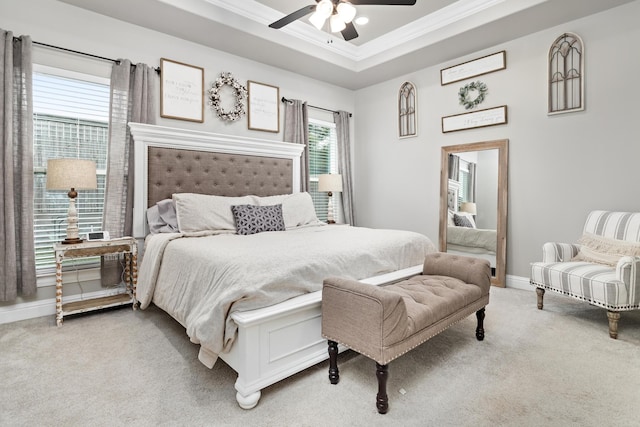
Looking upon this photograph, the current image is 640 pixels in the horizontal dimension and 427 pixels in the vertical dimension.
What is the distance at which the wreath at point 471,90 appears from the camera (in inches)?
159

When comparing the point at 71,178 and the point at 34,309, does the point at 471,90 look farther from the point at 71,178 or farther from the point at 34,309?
the point at 34,309

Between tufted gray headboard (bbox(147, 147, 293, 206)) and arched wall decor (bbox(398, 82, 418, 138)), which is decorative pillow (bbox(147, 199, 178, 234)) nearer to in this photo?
tufted gray headboard (bbox(147, 147, 293, 206))

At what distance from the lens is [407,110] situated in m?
4.85

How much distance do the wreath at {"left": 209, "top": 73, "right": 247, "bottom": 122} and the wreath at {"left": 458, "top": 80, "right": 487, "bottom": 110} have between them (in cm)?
273

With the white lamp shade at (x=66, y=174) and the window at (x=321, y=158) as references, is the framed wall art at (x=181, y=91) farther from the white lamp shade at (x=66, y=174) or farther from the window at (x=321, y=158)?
the window at (x=321, y=158)

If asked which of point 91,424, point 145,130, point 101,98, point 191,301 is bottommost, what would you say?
point 91,424

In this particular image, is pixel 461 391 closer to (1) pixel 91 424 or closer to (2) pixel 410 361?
(2) pixel 410 361

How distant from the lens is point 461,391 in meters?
1.81

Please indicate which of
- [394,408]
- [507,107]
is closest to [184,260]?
[394,408]

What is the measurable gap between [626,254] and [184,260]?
3.48 meters

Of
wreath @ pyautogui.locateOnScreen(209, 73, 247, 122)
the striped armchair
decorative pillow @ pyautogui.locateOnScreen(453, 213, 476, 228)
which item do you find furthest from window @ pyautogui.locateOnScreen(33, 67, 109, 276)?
the striped armchair

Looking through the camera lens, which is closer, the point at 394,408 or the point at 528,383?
the point at 394,408

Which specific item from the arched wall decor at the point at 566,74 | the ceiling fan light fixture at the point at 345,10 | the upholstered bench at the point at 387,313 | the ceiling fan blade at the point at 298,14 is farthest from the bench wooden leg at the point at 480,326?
the ceiling fan blade at the point at 298,14

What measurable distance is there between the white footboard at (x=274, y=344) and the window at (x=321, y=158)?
10.5 ft
